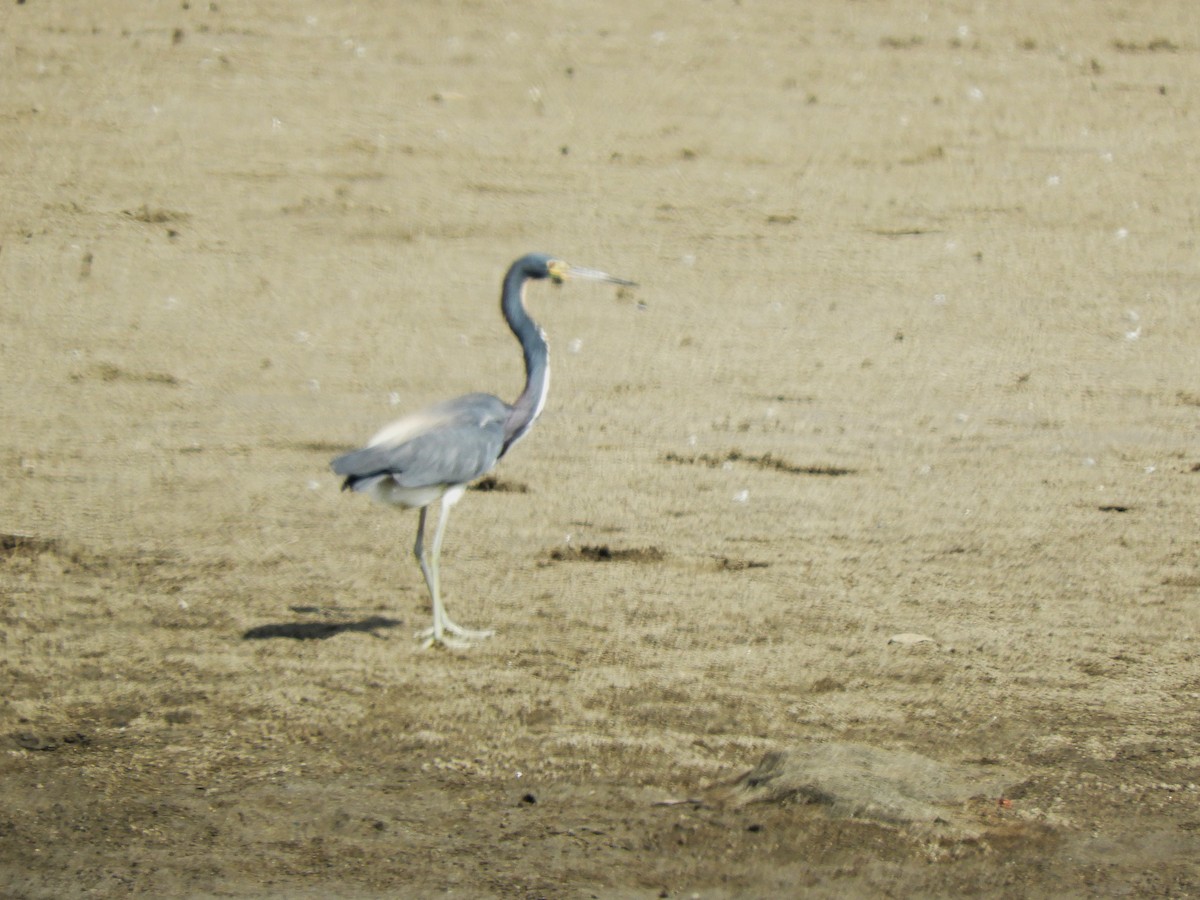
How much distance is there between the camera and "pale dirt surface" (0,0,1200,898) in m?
5.29

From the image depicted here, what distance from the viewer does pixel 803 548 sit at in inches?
282

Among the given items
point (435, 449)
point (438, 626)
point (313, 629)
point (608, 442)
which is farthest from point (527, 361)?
point (313, 629)

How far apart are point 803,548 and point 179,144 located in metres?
4.66

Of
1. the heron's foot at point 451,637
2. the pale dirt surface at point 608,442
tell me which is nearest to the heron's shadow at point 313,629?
the pale dirt surface at point 608,442

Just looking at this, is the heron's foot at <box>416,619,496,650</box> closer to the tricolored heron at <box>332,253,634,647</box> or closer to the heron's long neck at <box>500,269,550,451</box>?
the tricolored heron at <box>332,253,634,647</box>

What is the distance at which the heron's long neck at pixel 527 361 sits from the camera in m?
6.94

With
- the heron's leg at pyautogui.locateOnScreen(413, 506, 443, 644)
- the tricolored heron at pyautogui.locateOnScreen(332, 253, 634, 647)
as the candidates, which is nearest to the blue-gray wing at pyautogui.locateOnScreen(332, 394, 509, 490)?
the tricolored heron at pyautogui.locateOnScreen(332, 253, 634, 647)

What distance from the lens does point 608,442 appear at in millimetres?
8078

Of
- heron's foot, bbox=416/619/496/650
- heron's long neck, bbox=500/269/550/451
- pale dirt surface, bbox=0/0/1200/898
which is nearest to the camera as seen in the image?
pale dirt surface, bbox=0/0/1200/898

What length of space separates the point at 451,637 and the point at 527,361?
124cm

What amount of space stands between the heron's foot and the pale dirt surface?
79mm

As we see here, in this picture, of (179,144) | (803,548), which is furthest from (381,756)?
(179,144)

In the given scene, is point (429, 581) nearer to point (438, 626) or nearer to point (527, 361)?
point (438, 626)

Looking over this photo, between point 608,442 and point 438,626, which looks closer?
Answer: point 438,626
